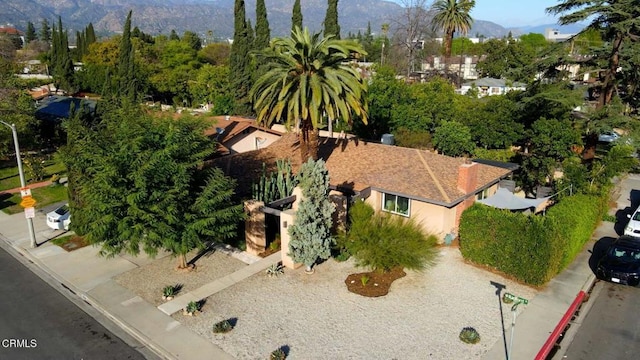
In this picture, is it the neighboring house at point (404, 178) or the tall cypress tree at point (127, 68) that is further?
the tall cypress tree at point (127, 68)

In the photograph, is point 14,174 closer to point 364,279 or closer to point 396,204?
point 396,204

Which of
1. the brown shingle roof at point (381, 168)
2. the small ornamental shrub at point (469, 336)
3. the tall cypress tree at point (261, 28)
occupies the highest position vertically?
the tall cypress tree at point (261, 28)

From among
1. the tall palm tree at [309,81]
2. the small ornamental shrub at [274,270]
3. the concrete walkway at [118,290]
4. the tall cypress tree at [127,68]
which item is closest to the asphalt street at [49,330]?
the concrete walkway at [118,290]

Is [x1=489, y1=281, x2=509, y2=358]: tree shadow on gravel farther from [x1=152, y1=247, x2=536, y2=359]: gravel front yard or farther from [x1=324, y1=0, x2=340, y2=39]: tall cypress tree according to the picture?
[x1=324, y1=0, x2=340, y2=39]: tall cypress tree

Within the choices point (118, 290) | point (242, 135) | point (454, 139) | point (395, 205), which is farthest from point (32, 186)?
point (454, 139)

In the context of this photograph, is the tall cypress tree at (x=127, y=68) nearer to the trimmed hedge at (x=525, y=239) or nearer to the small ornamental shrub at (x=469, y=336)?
the trimmed hedge at (x=525, y=239)

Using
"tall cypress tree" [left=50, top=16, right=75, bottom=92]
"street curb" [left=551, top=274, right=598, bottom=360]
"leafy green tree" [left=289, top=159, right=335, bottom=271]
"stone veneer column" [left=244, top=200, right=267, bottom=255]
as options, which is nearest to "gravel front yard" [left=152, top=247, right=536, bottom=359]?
"leafy green tree" [left=289, top=159, right=335, bottom=271]
